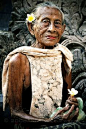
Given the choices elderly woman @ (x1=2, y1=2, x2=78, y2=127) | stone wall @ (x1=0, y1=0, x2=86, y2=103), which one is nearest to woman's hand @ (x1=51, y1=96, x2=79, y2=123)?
elderly woman @ (x1=2, y1=2, x2=78, y2=127)

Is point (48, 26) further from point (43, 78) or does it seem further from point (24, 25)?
point (24, 25)

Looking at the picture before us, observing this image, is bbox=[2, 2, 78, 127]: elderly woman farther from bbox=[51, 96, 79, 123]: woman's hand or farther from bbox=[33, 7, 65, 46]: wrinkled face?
bbox=[51, 96, 79, 123]: woman's hand

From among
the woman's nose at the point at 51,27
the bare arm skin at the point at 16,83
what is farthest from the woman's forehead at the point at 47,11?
the bare arm skin at the point at 16,83

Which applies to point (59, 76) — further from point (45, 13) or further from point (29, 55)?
point (45, 13)

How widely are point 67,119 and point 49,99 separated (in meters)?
0.33

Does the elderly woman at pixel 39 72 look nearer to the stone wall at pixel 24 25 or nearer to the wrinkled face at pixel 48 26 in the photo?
the wrinkled face at pixel 48 26

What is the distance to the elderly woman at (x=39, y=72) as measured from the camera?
2602 mm

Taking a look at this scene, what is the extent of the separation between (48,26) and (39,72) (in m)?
0.48

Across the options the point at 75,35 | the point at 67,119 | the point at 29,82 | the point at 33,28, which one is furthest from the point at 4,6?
the point at 67,119

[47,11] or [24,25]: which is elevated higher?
[24,25]

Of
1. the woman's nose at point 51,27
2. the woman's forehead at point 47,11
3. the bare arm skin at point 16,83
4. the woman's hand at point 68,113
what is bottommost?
the woman's hand at point 68,113

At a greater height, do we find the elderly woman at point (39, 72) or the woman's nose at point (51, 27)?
the woman's nose at point (51, 27)

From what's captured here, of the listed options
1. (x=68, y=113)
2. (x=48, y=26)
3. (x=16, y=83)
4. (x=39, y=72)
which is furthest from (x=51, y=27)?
(x=68, y=113)

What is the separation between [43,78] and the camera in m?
2.66
